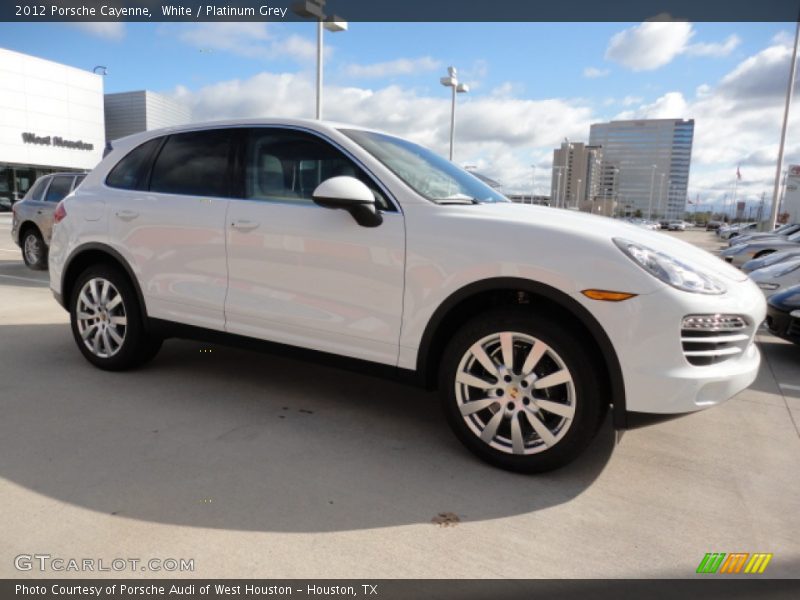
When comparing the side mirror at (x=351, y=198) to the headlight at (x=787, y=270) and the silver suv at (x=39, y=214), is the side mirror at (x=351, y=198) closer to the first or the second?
the headlight at (x=787, y=270)

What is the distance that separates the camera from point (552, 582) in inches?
84.0

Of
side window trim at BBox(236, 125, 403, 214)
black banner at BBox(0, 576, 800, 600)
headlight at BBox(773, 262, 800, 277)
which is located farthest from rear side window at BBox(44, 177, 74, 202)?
headlight at BBox(773, 262, 800, 277)

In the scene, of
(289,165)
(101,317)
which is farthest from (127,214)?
(289,165)

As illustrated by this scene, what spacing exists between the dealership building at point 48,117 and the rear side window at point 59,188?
35.2 m

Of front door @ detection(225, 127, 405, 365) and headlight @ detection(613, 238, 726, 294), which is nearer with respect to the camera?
headlight @ detection(613, 238, 726, 294)

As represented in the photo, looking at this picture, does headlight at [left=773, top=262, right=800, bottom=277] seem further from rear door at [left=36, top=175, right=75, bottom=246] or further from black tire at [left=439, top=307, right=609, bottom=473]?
rear door at [left=36, top=175, right=75, bottom=246]

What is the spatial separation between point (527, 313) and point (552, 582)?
3.86 ft

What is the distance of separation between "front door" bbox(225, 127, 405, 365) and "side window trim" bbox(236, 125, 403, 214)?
0.01 m

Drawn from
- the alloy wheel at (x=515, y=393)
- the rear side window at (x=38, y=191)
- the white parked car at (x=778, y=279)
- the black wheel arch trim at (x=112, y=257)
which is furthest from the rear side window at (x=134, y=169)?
the rear side window at (x=38, y=191)

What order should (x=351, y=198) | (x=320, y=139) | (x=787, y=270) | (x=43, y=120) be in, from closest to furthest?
(x=351, y=198) < (x=320, y=139) < (x=787, y=270) < (x=43, y=120)

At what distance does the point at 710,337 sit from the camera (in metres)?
2.61

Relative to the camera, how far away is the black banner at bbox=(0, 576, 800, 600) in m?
2.01

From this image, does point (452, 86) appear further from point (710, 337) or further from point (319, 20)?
point (710, 337)

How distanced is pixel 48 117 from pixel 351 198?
5165 cm
